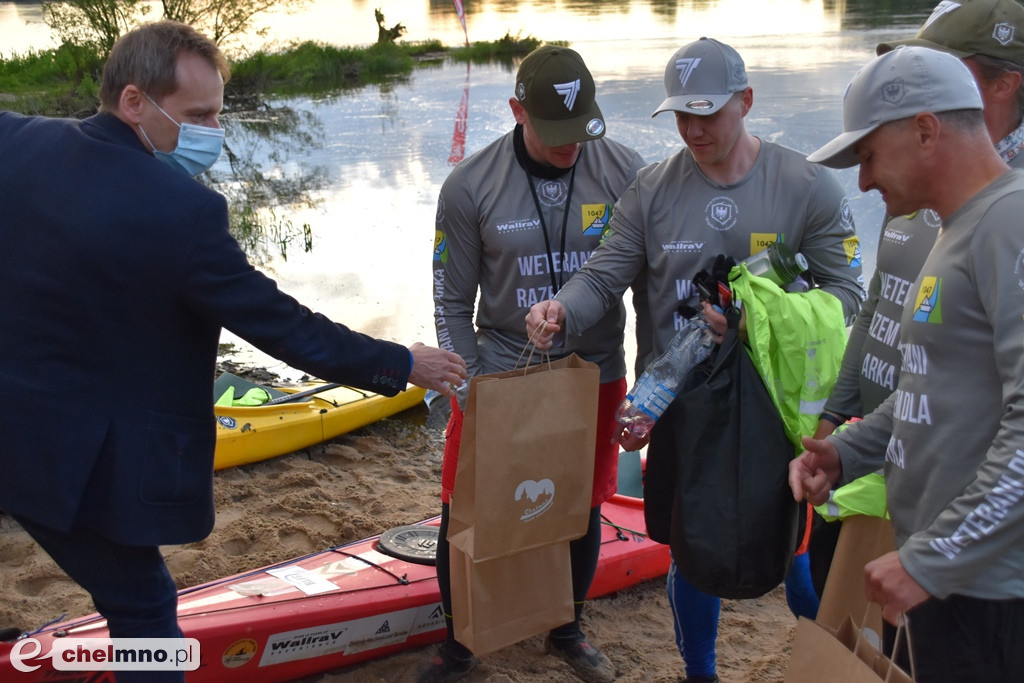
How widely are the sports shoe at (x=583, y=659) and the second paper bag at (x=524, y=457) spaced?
85 cm

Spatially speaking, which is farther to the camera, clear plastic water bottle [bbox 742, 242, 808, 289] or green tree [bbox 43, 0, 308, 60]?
green tree [bbox 43, 0, 308, 60]

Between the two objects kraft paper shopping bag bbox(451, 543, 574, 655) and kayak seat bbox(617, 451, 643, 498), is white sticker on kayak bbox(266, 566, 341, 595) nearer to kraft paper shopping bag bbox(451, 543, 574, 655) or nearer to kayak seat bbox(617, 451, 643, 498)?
kraft paper shopping bag bbox(451, 543, 574, 655)

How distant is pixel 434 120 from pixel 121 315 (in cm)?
1430

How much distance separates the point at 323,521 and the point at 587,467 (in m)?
2.49

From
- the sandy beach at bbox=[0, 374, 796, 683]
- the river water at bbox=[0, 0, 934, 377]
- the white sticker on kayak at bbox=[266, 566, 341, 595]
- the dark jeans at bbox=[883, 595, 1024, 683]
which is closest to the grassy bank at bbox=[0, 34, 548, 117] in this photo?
the river water at bbox=[0, 0, 934, 377]

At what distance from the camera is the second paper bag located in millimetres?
2510

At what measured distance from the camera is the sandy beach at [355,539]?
138 inches


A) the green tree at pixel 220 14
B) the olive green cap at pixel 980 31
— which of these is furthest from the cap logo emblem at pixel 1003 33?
the green tree at pixel 220 14

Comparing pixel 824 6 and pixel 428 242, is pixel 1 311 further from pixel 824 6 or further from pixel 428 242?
pixel 824 6

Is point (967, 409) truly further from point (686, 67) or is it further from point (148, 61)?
point (148, 61)

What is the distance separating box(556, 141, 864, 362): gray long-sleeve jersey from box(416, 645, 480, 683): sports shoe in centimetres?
131

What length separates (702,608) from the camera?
293 cm

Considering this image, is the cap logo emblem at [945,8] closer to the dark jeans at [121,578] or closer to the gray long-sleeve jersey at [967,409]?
the gray long-sleeve jersey at [967,409]

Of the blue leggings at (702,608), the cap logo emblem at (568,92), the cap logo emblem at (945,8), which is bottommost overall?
the blue leggings at (702,608)
